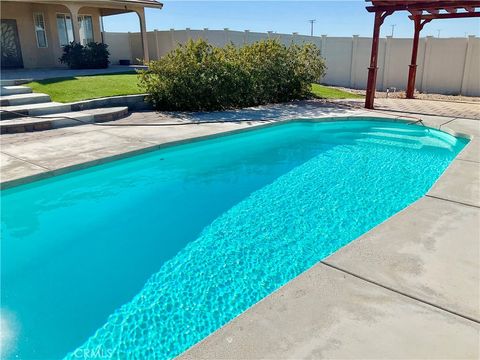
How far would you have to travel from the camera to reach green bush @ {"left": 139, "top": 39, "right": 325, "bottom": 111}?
1103 centimetres

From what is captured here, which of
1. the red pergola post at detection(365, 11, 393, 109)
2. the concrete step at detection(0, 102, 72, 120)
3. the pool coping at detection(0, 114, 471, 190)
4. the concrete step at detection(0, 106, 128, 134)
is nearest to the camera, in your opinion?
the pool coping at detection(0, 114, 471, 190)

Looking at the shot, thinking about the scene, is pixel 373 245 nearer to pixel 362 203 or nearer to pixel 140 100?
pixel 362 203

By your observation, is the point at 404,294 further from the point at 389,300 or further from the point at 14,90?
the point at 14,90

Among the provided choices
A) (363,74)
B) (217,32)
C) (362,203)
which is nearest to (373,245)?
(362,203)

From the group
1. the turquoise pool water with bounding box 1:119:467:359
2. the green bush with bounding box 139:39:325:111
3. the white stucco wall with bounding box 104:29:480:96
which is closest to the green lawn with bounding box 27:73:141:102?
the green bush with bounding box 139:39:325:111

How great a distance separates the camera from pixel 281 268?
3.90 m

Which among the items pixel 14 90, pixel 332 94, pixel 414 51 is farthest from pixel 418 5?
pixel 14 90

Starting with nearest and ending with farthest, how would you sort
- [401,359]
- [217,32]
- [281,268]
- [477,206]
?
[401,359] → [281,268] → [477,206] → [217,32]

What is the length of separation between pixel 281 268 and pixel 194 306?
1.02 metres

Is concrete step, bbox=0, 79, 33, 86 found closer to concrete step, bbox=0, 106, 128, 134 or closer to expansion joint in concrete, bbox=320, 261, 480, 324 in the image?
concrete step, bbox=0, 106, 128, 134

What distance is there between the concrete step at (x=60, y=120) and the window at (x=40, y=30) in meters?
8.97

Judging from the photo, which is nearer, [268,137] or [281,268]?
[281,268]

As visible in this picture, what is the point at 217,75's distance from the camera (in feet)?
37.1

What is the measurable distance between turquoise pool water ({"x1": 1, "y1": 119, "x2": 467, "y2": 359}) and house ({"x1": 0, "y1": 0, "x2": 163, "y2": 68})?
11.7 m
